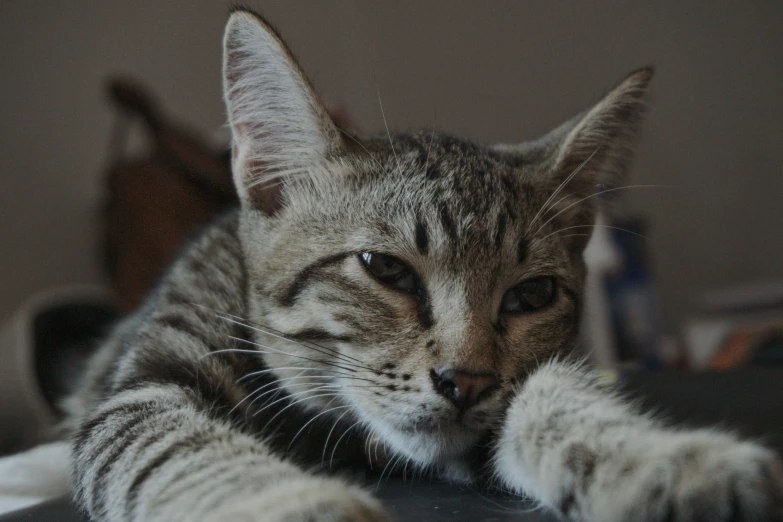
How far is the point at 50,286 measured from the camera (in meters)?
2.18

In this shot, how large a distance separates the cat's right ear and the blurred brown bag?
1146 mm

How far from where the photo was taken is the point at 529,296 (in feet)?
2.82

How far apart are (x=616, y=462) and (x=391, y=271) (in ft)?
1.23

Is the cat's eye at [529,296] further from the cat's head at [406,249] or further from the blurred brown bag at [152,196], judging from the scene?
the blurred brown bag at [152,196]

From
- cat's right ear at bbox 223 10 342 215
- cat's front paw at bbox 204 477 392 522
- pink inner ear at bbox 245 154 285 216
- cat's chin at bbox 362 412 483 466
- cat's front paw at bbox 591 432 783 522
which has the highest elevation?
cat's right ear at bbox 223 10 342 215

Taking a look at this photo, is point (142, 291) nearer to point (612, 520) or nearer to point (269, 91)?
point (269, 91)

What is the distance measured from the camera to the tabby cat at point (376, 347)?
55cm

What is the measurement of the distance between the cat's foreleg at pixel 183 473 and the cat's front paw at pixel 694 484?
7.4 inches

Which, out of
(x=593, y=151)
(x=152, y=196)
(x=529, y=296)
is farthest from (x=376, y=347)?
(x=152, y=196)

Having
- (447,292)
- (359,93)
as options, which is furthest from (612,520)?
(359,93)

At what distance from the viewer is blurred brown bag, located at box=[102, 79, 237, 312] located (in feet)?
6.74

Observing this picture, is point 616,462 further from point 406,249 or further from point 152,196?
point 152,196

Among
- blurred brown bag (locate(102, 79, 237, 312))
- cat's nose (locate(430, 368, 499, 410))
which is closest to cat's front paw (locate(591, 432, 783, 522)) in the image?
cat's nose (locate(430, 368, 499, 410))

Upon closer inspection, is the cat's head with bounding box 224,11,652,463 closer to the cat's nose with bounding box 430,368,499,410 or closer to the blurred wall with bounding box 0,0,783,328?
the cat's nose with bounding box 430,368,499,410
